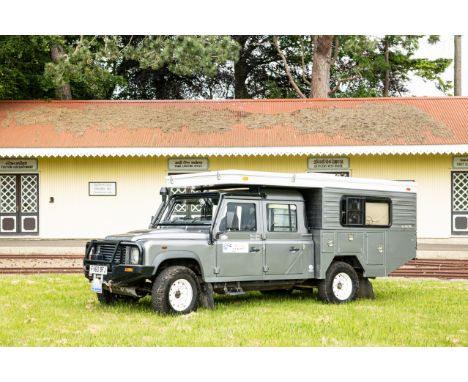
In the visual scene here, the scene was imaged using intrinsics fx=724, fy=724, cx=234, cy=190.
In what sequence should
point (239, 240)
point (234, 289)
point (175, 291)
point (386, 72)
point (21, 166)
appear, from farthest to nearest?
point (386, 72) → point (21, 166) → point (234, 289) → point (239, 240) → point (175, 291)

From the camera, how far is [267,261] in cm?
1122

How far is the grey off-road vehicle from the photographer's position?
1028 cm

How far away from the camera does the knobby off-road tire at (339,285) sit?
38.7ft

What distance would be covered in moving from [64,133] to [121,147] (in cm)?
252

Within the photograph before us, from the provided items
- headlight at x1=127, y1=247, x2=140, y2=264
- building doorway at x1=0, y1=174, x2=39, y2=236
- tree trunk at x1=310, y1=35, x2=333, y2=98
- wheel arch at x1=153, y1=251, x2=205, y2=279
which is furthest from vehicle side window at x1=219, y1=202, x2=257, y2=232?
tree trunk at x1=310, y1=35, x2=333, y2=98

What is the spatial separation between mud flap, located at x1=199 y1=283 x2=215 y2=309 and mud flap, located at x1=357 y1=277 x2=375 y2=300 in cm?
315

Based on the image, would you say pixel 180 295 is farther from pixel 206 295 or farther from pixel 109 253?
pixel 109 253

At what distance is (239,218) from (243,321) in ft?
6.13

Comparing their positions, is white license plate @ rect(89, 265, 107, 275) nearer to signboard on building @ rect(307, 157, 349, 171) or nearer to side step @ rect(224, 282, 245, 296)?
side step @ rect(224, 282, 245, 296)

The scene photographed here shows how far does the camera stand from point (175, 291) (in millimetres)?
10258

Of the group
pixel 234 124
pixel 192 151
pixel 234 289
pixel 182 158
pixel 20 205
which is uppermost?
pixel 234 124

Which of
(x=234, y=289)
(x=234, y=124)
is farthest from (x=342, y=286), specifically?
(x=234, y=124)

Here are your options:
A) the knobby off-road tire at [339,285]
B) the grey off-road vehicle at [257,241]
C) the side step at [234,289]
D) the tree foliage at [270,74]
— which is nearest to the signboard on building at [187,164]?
the tree foliage at [270,74]

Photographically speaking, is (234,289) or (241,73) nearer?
(234,289)
